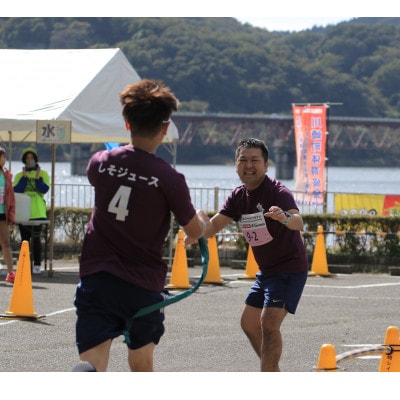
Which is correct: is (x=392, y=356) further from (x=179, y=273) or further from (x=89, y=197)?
(x=89, y=197)

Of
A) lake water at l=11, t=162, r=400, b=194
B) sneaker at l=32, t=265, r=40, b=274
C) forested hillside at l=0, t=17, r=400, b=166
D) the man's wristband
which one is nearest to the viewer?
the man's wristband

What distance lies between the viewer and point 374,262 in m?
19.3

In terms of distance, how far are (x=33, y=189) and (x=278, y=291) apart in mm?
9125

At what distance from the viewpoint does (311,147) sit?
2414cm

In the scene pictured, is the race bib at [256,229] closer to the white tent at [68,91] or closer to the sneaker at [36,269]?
the white tent at [68,91]

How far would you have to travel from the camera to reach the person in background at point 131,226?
5.16m

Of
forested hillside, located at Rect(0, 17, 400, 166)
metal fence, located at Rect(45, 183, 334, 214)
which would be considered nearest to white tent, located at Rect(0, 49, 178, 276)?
metal fence, located at Rect(45, 183, 334, 214)

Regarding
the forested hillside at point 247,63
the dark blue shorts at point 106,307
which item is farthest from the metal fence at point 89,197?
the forested hillside at point 247,63

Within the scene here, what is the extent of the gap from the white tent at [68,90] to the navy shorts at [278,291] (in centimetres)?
Answer: 869

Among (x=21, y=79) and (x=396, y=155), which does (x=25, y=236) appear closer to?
(x=21, y=79)

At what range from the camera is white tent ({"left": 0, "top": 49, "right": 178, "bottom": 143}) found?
1583cm

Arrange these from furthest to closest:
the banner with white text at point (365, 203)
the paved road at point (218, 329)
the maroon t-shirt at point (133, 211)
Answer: the banner with white text at point (365, 203), the paved road at point (218, 329), the maroon t-shirt at point (133, 211)

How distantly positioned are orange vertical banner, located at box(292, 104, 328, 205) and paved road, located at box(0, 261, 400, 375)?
25.0 feet

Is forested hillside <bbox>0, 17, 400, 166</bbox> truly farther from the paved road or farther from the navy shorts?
the navy shorts
